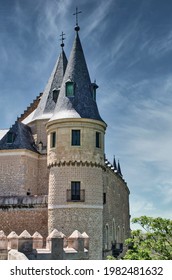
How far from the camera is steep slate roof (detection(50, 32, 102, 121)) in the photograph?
25.7m

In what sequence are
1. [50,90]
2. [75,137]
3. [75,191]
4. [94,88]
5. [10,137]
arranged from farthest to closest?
[50,90], [10,137], [94,88], [75,137], [75,191]

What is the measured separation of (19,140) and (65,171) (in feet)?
18.8

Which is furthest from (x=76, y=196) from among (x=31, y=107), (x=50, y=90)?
(x=31, y=107)

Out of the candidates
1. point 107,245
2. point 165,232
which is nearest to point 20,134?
point 107,245

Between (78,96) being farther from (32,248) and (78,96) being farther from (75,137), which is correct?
(32,248)

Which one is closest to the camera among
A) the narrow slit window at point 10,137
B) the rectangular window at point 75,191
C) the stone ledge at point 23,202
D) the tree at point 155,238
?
the tree at point 155,238

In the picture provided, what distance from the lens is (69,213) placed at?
24.0 m

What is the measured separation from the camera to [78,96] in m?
26.4

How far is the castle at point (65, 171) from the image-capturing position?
24172 mm

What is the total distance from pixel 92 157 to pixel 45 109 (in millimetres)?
7800

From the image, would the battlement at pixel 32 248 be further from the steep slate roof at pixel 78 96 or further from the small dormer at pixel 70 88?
the small dormer at pixel 70 88

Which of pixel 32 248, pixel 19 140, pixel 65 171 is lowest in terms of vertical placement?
pixel 32 248

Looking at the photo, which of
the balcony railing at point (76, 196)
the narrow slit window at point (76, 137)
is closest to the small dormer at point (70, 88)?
the narrow slit window at point (76, 137)
